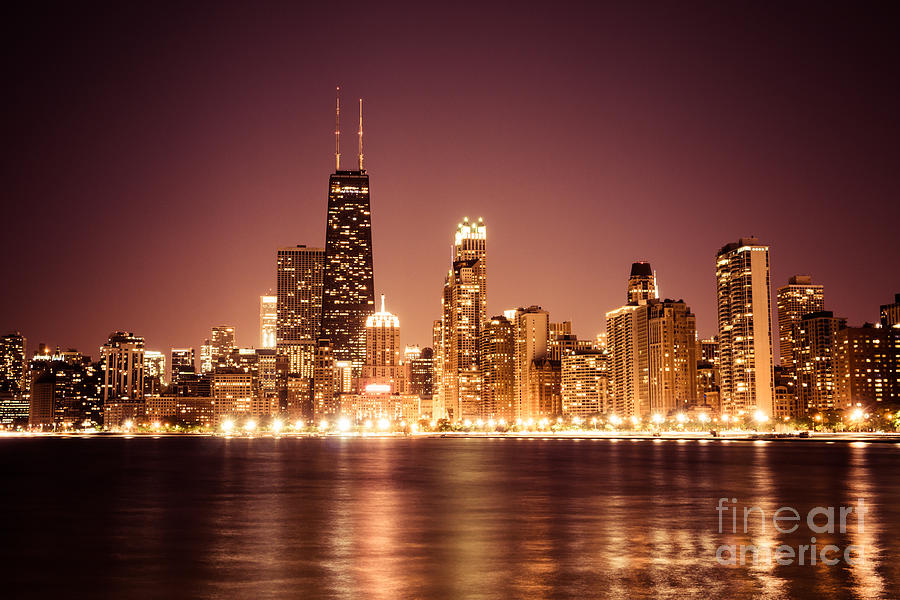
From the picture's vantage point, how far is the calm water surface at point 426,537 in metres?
32.7

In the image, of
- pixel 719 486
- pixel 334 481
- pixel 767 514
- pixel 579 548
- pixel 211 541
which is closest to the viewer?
pixel 579 548

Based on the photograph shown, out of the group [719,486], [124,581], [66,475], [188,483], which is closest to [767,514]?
[719,486]

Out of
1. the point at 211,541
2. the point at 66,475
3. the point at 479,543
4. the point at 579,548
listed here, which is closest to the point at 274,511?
the point at 211,541

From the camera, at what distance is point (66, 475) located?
11075 cm

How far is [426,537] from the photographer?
4600 cm

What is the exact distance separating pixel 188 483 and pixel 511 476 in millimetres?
31351

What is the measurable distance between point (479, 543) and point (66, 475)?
267ft

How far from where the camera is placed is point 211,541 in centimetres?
4562

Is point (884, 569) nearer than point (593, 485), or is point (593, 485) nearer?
point (884, 569)

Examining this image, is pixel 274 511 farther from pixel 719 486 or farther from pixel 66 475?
pixel 66 475

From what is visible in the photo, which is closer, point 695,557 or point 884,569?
point 884,569

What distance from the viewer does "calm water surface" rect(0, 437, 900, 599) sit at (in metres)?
32.7

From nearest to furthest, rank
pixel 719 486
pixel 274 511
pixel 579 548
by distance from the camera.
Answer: pixel 579 548 < pixel 274 511 < pixel 719 486

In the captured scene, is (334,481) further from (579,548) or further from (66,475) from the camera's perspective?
(579,548)
